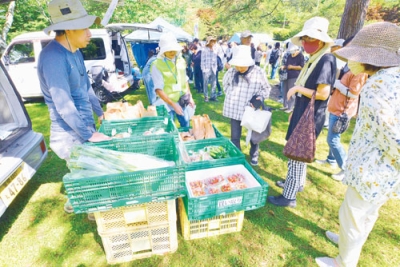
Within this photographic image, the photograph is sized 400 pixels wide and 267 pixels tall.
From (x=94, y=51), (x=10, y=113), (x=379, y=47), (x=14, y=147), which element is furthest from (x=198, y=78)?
(x=379, y=47)

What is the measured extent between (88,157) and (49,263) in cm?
130

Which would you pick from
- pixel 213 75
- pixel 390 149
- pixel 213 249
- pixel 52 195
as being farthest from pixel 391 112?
pixel 213 75

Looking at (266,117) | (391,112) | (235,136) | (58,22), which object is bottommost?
(235,136)

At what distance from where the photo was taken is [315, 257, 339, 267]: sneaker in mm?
2123

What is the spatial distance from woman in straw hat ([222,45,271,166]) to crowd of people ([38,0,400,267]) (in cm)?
1

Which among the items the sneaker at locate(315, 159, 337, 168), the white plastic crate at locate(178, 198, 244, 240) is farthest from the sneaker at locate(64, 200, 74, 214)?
the sneaker at locate(315, 159, 337, 168)

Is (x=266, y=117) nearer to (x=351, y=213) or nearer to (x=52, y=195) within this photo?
(x=351, y=213)

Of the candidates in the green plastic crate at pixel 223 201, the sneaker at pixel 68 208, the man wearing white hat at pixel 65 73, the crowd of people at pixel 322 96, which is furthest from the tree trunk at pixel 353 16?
the sneaker at pixel 68 208

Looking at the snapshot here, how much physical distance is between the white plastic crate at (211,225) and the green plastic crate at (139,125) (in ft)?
3.46

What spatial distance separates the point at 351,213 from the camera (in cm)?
176

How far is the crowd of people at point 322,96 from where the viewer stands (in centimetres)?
145

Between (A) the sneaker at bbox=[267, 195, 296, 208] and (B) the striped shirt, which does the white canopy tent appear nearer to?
(B) the striped shirt

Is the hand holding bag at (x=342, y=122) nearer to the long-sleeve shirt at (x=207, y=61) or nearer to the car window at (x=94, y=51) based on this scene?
the long-sleeve shirt at (x=207, y=61)

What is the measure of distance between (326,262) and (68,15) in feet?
11.3
